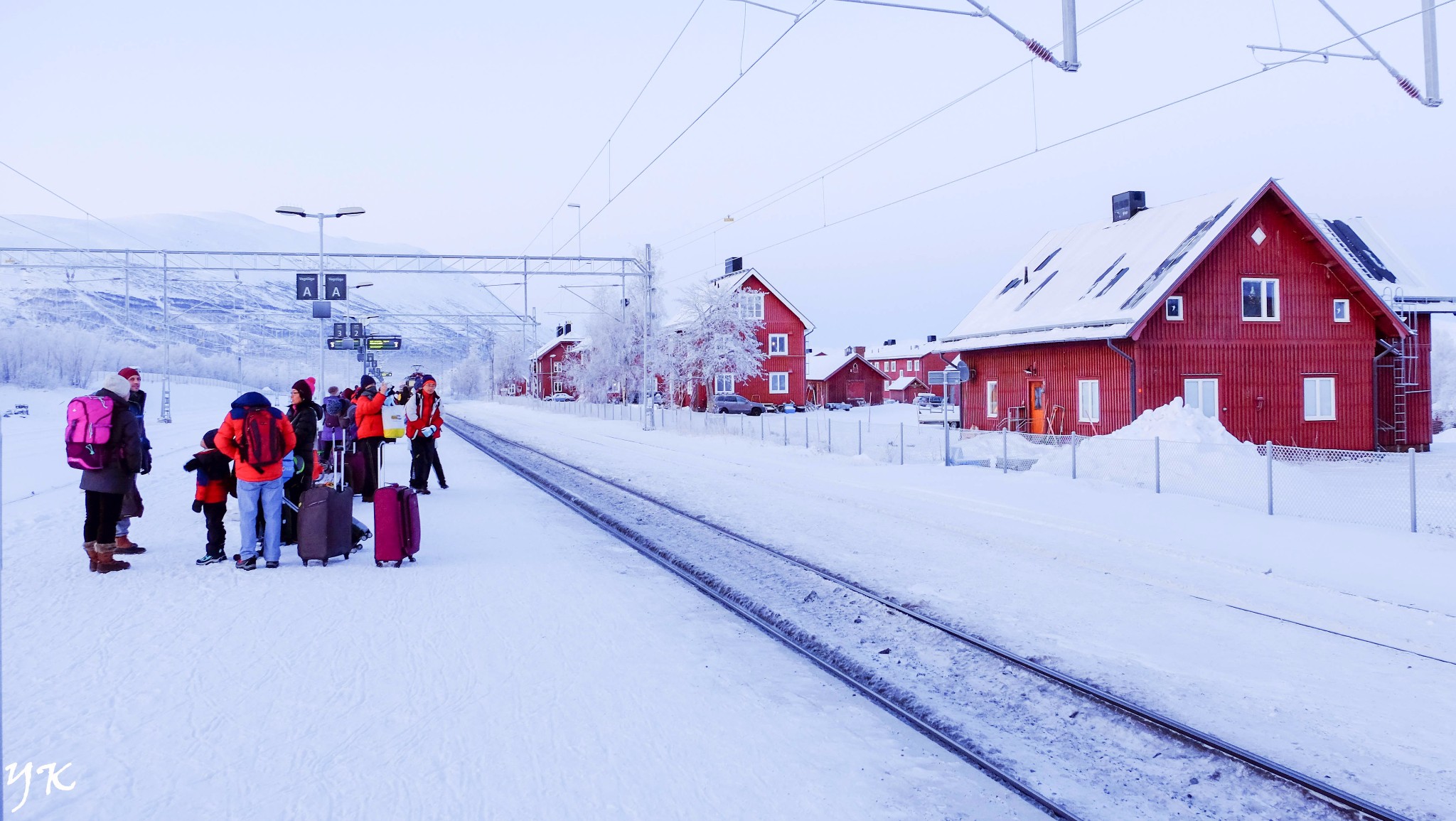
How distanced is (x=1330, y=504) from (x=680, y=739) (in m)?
13.5

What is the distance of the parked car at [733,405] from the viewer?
5485 centimetres

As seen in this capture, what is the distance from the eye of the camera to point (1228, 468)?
53.3 ft

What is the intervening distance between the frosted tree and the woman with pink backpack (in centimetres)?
4434

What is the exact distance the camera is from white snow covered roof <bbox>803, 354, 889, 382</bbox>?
76.2 m

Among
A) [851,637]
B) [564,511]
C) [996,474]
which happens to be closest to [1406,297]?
[996,474]

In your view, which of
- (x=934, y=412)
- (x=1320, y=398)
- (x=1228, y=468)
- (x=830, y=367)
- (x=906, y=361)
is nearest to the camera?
(x=1228, y=468)

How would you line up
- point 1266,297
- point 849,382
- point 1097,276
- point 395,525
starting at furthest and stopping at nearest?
point 849,382 < point 1097,276 < point 1266,297 < point 395,525

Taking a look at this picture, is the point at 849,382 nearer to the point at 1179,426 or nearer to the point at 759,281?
the point at 759,281

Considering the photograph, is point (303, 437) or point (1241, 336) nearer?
point (303, 437)

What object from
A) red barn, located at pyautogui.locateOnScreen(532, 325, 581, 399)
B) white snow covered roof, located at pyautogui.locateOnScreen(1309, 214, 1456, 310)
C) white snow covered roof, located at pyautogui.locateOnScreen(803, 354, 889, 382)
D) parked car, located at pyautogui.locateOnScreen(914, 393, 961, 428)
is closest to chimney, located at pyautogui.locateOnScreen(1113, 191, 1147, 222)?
white snow covered roof, located at pyautogui.locateOnScreen(1309, 214, 1456, 310)

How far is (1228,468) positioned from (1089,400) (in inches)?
485

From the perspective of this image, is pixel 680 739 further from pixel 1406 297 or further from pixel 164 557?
pixel 1406 297

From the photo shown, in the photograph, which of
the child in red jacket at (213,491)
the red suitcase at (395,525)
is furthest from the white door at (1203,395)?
the child in red jacket at (213,491)

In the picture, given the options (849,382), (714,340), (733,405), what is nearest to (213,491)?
(714,340)
